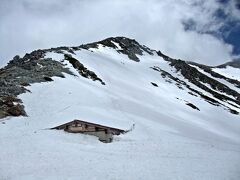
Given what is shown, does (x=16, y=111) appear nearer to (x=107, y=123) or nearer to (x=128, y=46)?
(x=107, y=123)

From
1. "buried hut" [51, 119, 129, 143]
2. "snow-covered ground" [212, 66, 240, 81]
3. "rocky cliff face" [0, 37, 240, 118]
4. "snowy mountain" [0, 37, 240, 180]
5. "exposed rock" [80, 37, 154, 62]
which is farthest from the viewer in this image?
"snow-covered ground" [212, 66, 240, 81]

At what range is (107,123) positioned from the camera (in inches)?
1848

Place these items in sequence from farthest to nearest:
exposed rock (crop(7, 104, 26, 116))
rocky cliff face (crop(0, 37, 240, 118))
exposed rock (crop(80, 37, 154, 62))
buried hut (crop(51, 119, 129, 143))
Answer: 1. exposed rock (crop(80, 37, 154, 62))
2. rocky cliff face (crop(0, 37, 240, 118))
3. exposed rock (crop(7, 104, 26, 116))
4. buried hut (crop(51, 119, 129, 143))

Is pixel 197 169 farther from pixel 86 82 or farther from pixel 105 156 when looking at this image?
pixel 86 82

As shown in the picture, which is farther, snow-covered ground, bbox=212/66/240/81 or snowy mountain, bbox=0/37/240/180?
snow-covered ground, bbox=212/66/240/81

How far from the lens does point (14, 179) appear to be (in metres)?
27.2

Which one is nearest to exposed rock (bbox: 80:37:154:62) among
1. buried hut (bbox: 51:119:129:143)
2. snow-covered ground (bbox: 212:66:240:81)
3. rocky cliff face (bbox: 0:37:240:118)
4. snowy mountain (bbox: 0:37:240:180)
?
rocky cliff face (bbox: 0:37:240:118)

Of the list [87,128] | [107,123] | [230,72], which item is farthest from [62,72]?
[230,72]

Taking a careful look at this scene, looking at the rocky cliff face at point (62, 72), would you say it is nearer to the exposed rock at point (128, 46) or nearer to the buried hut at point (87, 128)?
the exposed rock at point (128, 46)

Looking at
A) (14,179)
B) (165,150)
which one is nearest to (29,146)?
(14,179)

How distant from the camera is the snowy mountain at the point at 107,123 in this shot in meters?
32.2

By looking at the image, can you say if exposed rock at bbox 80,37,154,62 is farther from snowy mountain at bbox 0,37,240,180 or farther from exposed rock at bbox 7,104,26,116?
exposed rock at bbox 7,104,26,116

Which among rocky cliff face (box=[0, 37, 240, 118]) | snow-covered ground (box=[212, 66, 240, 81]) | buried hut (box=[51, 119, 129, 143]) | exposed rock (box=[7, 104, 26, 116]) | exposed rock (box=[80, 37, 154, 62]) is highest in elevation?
snow-covered ground (box=[212, 66, 240, 81])

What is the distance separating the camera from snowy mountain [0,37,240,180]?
32.2 metres
